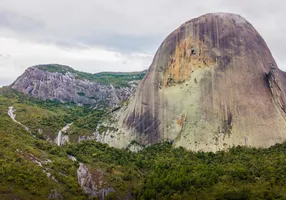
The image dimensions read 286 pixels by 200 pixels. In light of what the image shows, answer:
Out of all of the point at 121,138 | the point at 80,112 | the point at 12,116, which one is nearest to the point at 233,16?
the point at 121,138

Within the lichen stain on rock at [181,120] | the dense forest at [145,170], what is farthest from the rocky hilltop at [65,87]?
the dense forest at [145,170]

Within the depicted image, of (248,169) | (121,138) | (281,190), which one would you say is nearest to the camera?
(281,190)

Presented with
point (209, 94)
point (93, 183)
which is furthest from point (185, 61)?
point (93, 183)

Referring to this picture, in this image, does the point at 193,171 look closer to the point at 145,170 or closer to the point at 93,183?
the point at 145,170

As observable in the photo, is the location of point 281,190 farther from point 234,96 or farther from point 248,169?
point 234,96

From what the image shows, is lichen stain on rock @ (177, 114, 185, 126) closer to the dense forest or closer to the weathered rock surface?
the dense forest

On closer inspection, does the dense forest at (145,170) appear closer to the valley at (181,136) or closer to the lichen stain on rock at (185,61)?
the valley at (181,136)
